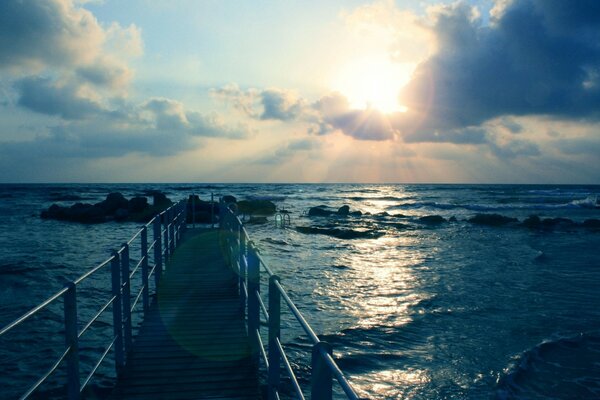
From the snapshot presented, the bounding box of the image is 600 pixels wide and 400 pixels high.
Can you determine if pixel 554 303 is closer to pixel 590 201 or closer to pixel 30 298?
pixel 30 298

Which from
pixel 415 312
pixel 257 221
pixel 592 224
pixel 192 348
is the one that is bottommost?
pixel 415 312

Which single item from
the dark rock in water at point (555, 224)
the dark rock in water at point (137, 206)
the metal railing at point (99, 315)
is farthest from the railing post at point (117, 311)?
the dark rock in water at point (555, 224)

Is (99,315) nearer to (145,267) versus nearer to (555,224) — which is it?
(145,267)

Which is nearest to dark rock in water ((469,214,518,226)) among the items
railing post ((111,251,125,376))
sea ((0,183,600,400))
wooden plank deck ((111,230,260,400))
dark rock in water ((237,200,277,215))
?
sea ((0,183,600,400))

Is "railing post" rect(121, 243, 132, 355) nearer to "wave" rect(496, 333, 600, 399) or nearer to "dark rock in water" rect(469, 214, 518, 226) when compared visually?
"wave" rect(496, 333, 600, 399)

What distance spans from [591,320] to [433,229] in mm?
21807

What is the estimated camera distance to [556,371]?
6.91 m

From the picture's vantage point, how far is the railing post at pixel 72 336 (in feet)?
10.2

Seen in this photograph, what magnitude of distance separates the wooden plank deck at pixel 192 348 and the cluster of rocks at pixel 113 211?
24811mm

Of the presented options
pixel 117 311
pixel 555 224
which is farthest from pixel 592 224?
pixel 117 311

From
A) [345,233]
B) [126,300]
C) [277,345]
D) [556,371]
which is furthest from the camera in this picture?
[345,233]

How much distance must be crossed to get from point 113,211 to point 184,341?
31763 millimetres

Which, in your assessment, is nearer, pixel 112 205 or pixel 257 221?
pixel 112 205

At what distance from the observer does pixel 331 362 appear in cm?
182
